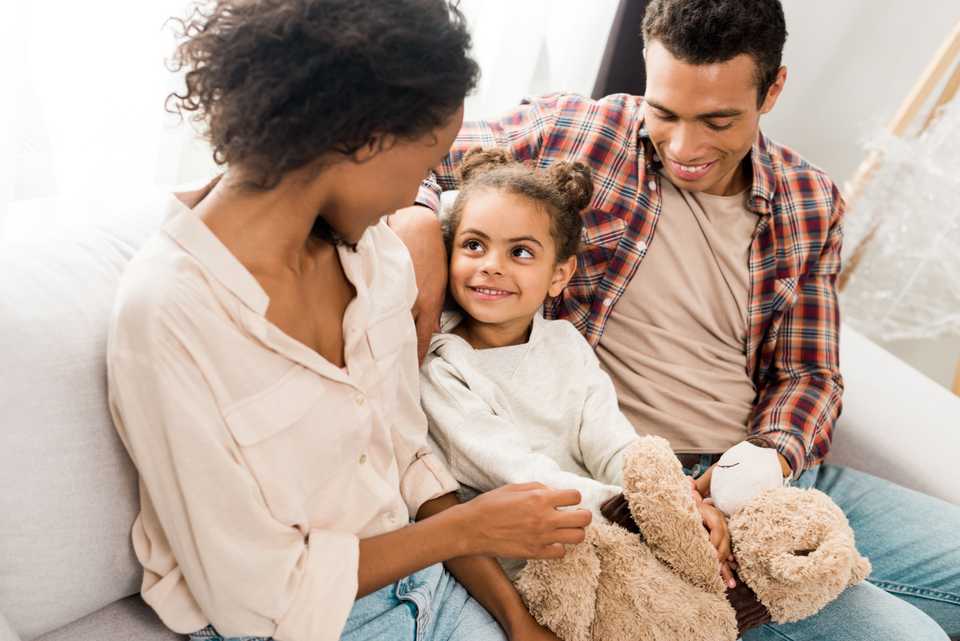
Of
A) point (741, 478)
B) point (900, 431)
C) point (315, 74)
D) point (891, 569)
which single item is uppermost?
point (315, 74)

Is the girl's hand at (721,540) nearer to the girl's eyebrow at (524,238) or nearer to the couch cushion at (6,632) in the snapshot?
the girl's eyebrow at (524,238)

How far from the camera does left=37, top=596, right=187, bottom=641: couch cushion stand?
2.78 feet

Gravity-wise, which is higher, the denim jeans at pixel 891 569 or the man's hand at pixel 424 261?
the man's hand at pixel 424 261

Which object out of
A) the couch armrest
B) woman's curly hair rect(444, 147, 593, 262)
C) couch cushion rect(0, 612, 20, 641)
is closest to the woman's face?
woman's curly hair rect(444, 147, 593, 262)

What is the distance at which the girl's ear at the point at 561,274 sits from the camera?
135 cm

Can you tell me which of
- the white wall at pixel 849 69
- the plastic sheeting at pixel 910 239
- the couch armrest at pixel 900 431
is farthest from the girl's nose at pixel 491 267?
the white wall at pixel 849 69

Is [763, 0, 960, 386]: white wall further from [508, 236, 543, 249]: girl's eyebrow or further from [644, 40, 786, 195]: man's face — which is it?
[508, 236, 543, 249]: girl's eyebrow

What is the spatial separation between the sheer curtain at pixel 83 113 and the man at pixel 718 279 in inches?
19.0

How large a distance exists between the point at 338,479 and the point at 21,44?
0.73 meters

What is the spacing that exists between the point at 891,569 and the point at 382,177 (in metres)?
1.23

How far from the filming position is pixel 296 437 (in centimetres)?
84

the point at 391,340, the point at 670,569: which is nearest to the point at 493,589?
the point at 670,569

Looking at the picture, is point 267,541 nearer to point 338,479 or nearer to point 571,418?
point 338,479

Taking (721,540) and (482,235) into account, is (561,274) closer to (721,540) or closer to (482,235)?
(482,235)
